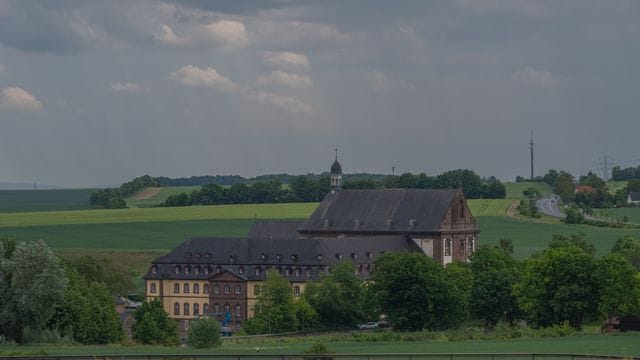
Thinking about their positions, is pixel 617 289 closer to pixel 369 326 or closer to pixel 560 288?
pixel 560 288

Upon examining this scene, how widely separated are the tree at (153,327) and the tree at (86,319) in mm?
2326

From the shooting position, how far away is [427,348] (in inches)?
3314

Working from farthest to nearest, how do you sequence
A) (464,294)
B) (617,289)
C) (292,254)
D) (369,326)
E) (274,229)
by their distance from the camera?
(274,229), (292,254), (369,326), (464,294), (617,289)

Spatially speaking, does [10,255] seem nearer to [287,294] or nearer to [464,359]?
[287,294]

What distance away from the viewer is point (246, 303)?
14012cm

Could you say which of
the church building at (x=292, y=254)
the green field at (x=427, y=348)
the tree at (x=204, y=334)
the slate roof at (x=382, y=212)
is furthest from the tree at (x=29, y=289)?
the slate roof at (x=382, y=212)

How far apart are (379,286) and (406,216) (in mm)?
38644

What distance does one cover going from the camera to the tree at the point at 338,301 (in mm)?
124562

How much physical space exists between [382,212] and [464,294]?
4205cm

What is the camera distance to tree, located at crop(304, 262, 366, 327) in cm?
12456

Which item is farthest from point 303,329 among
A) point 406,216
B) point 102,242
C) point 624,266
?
point 102,242

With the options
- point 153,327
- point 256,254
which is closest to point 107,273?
point 256,254

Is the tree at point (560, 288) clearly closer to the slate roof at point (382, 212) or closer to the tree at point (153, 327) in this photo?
the tree at point (153, 327)

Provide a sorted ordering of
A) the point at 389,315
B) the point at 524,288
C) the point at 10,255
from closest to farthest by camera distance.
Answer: the point at 10,255
the point at 524,288
the point at 389,315
